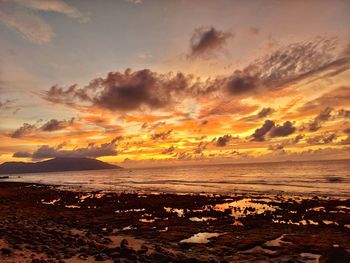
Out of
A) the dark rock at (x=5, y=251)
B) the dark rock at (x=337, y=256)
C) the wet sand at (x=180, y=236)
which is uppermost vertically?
the dark rock at (x=337, y=256)

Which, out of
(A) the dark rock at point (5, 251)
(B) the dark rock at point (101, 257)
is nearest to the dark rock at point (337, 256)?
(B) the dark rock at point (101, 257)

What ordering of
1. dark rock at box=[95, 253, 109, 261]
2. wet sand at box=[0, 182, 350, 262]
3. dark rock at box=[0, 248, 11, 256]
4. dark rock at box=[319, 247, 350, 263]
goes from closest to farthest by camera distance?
dark rock at box=[319, 247, 350, 263] < dark rock at box=[95, 253, 109, 261] < dark rock at box=[0, 248, 11, 256] < wet sand at box=[0, 182, 350, 262]

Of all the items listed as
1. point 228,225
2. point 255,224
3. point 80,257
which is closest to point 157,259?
point 80,257

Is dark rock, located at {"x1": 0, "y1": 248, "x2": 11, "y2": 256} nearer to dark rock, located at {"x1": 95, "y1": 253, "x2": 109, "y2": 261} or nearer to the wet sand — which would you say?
the wet sand

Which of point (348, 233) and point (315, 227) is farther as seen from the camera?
point (315, 227)

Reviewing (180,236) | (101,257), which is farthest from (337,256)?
(101,257)

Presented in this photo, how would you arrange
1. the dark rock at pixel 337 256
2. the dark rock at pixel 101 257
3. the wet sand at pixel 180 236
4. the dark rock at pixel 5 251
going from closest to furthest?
the dark rock at pixel 337 256 → the dark rock at pixel 101 257 → the dark rock at pixel 5 251 → the wet sand at pixel 180 236

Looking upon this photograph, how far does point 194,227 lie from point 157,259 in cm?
965

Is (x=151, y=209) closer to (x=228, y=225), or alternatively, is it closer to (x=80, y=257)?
(x=228, y=225)

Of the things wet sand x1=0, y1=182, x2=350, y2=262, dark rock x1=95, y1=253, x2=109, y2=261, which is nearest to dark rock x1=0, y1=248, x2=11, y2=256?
wet sand x1=0, y1=182, x2=350, y2=262

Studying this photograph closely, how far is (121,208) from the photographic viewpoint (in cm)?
3631

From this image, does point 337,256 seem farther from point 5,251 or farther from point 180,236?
point 5,251

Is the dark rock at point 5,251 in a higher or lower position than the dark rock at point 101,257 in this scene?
higher

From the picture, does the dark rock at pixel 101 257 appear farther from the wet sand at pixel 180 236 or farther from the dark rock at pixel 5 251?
the dark rock at pixel 5 251
